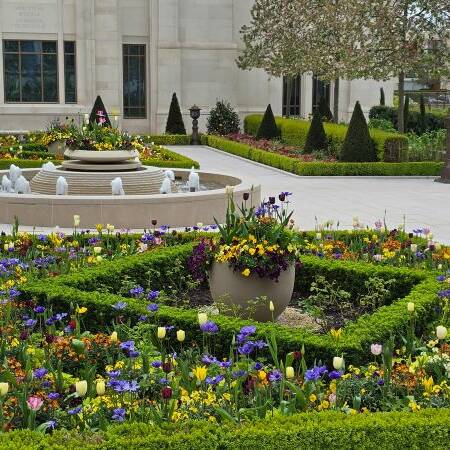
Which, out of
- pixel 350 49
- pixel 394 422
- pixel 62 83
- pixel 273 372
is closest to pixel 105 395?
pixel 273 372

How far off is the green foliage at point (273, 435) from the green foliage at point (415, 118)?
27157mm

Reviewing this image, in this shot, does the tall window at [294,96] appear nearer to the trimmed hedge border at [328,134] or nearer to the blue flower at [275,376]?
the trimmed hedge border at [328,134]

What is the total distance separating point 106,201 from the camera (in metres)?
12.8

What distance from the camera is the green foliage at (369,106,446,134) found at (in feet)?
104

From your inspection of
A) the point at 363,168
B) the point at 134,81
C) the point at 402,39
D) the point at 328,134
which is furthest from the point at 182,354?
the point at 134,81

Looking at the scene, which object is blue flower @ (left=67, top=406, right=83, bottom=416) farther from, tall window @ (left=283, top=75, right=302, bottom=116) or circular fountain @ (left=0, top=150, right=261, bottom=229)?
tall window @ (left=283, top=75, right=302, bottom=116)

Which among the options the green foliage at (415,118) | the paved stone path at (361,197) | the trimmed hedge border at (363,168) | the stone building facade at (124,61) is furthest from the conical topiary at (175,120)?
the trimmed hedge border at (363,168)

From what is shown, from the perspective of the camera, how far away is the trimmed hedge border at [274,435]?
4.39 metres

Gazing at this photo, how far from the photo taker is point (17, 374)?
546 centimetres

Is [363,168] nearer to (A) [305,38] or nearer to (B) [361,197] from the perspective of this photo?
(B) [361,197]

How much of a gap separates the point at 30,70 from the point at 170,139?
571 cm

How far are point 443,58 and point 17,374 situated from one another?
68.9 feet

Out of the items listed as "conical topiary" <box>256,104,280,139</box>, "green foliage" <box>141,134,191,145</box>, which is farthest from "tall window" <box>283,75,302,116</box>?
"conical topiary" <box>256,104,280,139</box>

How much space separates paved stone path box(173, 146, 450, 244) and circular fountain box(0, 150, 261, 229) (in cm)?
164
